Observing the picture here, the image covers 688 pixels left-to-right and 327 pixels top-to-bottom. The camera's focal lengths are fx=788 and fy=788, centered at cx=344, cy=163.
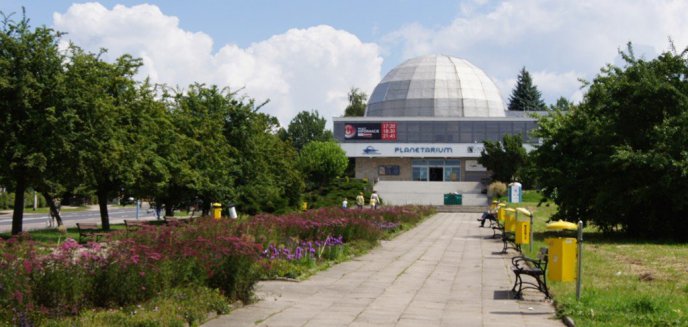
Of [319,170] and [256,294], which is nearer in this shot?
[256,294]

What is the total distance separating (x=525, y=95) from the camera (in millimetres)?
124688

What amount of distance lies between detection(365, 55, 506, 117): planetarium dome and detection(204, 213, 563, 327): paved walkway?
308ft

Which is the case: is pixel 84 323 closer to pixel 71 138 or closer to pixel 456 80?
pixel 71 138

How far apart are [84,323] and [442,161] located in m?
101

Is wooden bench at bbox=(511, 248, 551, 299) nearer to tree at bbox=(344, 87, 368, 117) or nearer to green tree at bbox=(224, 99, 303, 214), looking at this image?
green tree at bbox=(224, 99, 303, 214)

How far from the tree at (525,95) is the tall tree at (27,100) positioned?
107551 millimetres

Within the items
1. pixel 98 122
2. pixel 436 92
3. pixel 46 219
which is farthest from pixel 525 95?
pixel 98 122

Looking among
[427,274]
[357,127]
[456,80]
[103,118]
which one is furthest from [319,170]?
[427,274]

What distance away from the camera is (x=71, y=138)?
71.9ft

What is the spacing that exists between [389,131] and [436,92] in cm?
1055

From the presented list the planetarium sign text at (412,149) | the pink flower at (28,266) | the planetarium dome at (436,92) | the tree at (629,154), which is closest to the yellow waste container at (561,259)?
the pink flower at (28,266)

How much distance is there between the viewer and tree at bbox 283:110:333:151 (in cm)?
12412

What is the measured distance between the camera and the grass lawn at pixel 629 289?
30.6 feet

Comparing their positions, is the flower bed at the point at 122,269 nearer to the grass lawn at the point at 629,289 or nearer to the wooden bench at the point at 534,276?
the wooden bench at the point at 534,276
